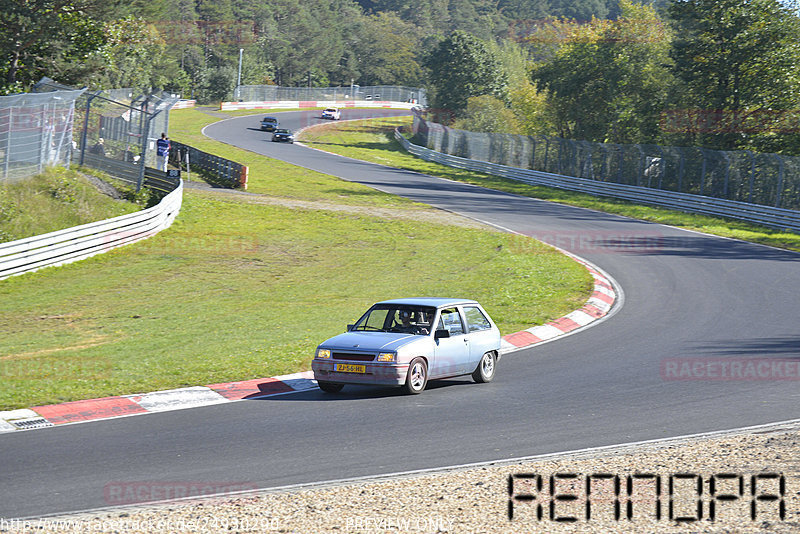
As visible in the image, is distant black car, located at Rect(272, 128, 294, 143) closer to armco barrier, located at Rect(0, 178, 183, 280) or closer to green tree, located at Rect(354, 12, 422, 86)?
armco barrier, located at Rect(0, 178, 183, 280)

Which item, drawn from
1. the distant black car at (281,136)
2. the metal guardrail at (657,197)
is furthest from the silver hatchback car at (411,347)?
the distant black car at (281,136)

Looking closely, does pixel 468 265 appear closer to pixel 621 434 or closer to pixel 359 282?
pixel 359 282

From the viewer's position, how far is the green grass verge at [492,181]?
3222 centimetres

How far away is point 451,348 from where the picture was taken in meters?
12.4

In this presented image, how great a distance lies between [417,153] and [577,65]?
15.9 metres

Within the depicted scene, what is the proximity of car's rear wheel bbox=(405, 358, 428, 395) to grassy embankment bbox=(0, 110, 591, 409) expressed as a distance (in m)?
2.40

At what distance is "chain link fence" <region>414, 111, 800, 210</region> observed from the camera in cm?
3425

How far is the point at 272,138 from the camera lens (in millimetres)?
68750

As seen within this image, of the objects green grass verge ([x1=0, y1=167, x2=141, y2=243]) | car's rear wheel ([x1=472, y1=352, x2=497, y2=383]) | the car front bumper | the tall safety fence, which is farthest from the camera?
green grass verge ([x1=0, y1=167, x2=141, y2=243])

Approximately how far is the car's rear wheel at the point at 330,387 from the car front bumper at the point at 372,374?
291mm

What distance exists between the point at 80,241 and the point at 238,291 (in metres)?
5.72

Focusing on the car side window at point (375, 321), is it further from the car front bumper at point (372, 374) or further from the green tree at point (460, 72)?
the green tree at point (460, 72)

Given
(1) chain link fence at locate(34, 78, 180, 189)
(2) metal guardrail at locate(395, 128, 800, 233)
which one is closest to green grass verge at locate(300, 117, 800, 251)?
(2) metal guardrail at locate(395, 128, 800, 233)

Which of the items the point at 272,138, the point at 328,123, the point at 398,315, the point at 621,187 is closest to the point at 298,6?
the point at 328,123
